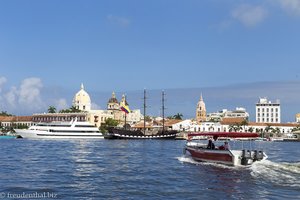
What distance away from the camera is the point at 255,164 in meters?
35.6

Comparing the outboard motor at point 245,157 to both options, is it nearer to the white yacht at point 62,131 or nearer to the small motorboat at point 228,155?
the small motorboat at point 228,155

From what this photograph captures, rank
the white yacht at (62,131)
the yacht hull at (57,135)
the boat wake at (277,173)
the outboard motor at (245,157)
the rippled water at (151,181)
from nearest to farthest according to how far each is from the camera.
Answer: the rippled water at (151,181), the boat wake at (277,173), the outboard motor at (245,157), the yacht hull at (57,135), the white yacht at (62,131)

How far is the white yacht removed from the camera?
11356 centimetres

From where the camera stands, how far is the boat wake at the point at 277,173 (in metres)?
27.8

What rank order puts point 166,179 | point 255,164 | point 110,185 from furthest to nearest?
point 255,164
point 166,179
point 110,185

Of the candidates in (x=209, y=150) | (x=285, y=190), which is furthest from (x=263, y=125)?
(x=285, y=190)

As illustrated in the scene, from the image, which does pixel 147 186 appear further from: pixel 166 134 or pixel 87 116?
pixel 87 116

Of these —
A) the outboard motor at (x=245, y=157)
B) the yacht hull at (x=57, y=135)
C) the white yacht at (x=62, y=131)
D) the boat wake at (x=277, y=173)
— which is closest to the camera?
the boat wake at (x=277, y=173)

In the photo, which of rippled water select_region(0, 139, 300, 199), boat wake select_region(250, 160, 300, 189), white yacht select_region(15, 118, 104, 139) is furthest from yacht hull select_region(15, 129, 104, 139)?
boat wake select_region(250, 160, 300, 189)

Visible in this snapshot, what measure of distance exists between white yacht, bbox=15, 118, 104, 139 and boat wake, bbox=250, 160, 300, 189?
8214 centimetres

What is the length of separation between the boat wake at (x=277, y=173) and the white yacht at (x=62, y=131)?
82136mm

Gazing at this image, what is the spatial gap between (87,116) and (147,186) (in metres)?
156

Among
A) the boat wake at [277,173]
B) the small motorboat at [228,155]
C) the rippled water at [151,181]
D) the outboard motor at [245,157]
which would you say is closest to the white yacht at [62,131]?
the small motorboat at [228,155]

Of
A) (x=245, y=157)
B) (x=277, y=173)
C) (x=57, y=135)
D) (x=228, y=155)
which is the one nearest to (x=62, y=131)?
(x=57, y=135)
